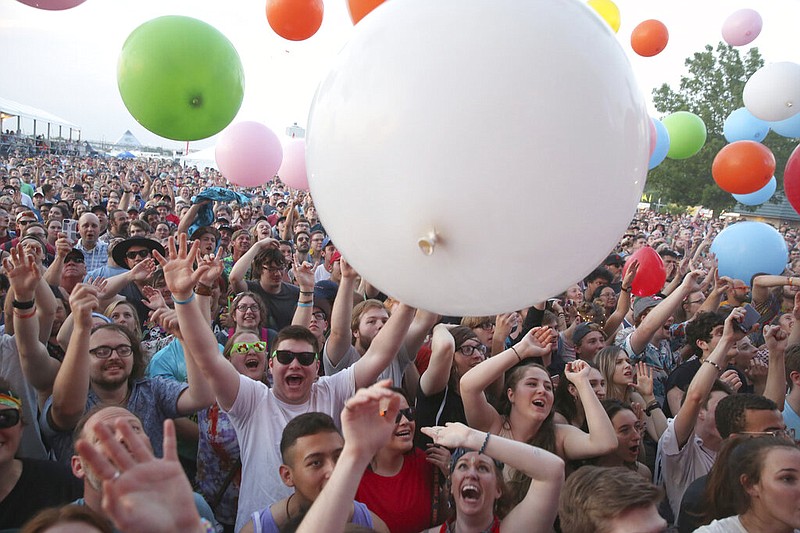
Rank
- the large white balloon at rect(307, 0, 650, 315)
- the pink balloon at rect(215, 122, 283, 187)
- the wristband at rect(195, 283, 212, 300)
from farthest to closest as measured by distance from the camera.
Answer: the pink balloon at rect(215, 122, 283, 187)
the wristband at rect(195, 283, 212, 300)
the large white balloon at rect(307, 0, 650, 315)

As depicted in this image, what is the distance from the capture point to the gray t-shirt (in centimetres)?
261

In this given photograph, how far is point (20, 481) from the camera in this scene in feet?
6.88

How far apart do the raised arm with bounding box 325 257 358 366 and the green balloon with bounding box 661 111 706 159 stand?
26.3 feet

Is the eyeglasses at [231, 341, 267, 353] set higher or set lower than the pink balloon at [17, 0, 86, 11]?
lower

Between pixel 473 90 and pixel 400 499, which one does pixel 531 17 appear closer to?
pixel 473 90

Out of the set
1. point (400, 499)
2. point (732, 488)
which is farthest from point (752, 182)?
point (400, 499)

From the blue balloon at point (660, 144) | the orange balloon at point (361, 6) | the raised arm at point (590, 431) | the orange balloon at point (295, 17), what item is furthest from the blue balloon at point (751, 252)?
the orange balloon at point (295, 17)

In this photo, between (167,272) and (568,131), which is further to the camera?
(167,272)

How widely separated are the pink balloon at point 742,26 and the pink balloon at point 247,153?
793 centimetres

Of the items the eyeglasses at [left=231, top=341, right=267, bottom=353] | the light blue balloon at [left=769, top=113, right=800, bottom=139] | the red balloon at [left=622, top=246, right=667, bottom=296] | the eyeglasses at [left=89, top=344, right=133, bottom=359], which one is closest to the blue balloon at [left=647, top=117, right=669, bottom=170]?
the light blue balloon at [left=769, top=113, right=800, bottom=139]

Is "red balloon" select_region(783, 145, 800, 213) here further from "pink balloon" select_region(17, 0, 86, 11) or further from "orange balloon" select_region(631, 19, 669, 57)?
"pink balloon" select_region(17, 0, 86, 11)

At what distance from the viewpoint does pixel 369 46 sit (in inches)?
60.9

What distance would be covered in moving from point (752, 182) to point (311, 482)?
695cm

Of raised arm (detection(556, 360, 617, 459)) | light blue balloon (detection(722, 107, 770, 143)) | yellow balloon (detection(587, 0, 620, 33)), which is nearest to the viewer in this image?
raised arm (detection(556, 360, 617, 459))
